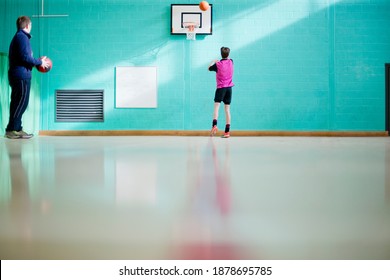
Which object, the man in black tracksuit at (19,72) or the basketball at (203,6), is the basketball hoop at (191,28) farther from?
the man in black tracksuit at (19,72)

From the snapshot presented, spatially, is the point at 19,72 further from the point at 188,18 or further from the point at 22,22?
the point at 188,18

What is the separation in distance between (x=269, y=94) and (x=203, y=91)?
1197mm

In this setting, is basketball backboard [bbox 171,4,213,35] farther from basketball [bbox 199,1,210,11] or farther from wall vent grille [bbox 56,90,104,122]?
wall vent grille [bbox 56,90,104,122]

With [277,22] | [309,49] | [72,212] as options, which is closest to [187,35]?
[277,22]

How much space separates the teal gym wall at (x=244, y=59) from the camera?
7867 millimetres

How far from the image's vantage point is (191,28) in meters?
7.78

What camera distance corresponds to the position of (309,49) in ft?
25.8

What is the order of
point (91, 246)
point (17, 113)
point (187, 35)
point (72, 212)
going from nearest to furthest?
point (91, 246) < point (72, 212) < point (17, 113) < point (187, 35)

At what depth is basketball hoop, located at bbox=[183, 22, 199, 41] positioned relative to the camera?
25.5 feet

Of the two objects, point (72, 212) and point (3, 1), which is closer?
point (72, 212)

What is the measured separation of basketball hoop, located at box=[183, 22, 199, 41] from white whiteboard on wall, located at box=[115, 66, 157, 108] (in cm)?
86

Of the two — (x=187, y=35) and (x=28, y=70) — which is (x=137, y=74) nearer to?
(x=187, y=35)

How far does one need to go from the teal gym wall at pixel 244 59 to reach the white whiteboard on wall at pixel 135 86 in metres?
0.10

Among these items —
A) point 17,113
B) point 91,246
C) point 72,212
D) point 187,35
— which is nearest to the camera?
point 91,246
